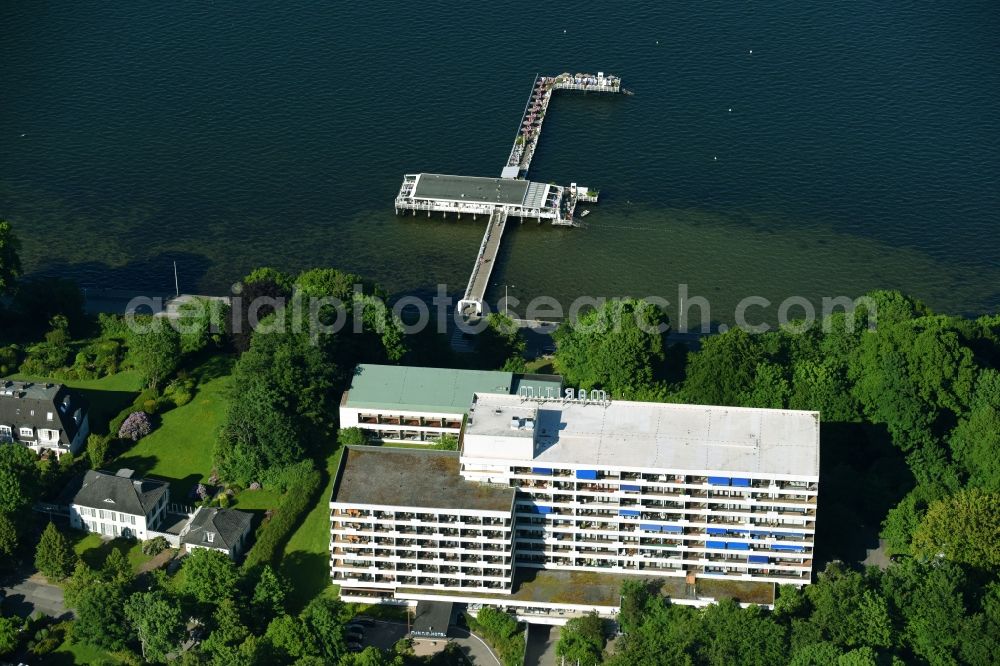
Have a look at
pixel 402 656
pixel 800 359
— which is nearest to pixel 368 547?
pixel 402 656

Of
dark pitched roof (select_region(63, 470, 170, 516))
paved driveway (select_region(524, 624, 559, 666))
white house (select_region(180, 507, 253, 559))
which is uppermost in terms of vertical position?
dark pitched roof (select_region(63, 470, 170, 516))

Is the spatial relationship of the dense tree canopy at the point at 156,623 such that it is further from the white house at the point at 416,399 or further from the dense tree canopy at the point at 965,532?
the dense tree canopy at the point at 965,532

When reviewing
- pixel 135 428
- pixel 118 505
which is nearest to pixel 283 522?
pixel 118 505

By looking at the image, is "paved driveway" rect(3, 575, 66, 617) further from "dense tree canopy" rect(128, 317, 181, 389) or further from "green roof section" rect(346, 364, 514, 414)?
"green roof section" rect(346, 364, 514, 414)

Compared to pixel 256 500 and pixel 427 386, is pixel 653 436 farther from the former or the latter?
pixel 256 500

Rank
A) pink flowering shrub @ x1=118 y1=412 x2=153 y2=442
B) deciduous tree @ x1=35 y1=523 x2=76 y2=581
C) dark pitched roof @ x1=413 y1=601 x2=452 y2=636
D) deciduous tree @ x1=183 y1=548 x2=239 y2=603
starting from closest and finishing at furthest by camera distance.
A: deciduous tree @ x1=183 y1=548 x2=239 y2=603 < dark pitched roof @ x1=413 y1=601 x2=452 y2=636 < deciduous tree @ x1=35 y1=523 x2=76 y2=581 < pink flowering shrub @ x1=118 y1=412 x2=153 y2=442

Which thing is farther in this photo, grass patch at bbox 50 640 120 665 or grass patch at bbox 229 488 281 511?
grass patch at bbox 229 488 281 511

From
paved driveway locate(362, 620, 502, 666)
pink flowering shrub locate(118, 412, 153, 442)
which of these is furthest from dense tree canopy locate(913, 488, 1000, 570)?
pink flowering shrub locate(118, 412, 153, 442)

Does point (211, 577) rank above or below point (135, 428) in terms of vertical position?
below
